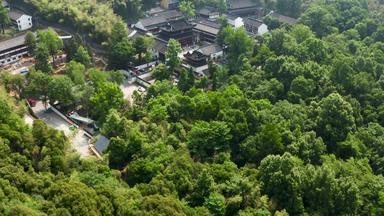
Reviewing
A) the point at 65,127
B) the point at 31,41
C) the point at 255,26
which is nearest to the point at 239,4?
the point at 255,26

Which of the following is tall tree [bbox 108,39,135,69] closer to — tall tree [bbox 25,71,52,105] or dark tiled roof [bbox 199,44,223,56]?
dark tiled roof [bbox 199,44,223,56]

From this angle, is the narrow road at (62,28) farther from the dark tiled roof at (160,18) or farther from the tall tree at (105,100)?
the tall tree at (105,100)

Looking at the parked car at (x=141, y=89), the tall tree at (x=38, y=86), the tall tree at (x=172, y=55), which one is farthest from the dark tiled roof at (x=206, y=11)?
the tall tree at (x=38, y=86)

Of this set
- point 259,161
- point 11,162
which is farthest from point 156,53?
point 11,162

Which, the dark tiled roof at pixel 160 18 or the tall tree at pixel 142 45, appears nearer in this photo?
the tall tree at pixel 142 45

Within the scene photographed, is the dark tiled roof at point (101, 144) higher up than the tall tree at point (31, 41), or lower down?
lower down

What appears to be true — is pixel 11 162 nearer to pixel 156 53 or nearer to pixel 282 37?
pixel 156 53

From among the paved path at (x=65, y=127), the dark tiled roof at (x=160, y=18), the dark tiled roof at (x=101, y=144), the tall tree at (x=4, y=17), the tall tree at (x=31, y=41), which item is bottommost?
the paved path at (x=65, y=127)

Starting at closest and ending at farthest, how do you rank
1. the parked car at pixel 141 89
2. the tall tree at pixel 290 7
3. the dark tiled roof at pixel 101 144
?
1. the dark tiled roof at pixel 101 144
2. the parked car at pixel 141 89
3. the tall tree at pixel 290 7
